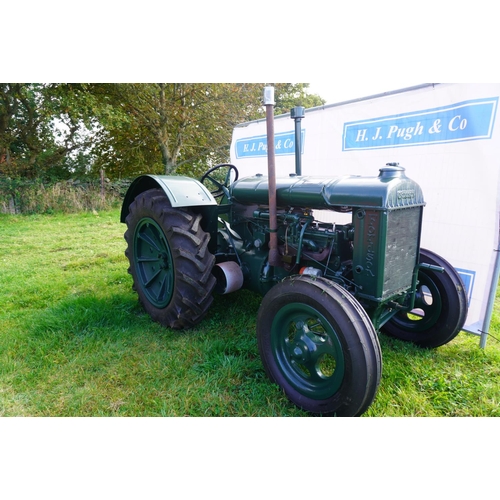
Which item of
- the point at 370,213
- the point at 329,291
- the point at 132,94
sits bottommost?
the point at 329,291

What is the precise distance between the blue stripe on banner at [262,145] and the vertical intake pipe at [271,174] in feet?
Result: 7.34

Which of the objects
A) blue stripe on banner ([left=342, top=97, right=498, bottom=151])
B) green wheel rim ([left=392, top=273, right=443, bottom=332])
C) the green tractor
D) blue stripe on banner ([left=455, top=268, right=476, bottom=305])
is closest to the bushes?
the green tractor

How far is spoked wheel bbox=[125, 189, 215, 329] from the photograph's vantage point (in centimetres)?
278

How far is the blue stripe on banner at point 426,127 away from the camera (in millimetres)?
2898

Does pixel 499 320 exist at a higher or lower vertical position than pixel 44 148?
lower

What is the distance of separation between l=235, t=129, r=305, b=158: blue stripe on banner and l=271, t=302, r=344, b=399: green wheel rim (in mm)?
2886

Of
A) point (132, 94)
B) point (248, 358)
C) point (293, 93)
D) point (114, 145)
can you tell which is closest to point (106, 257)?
point (248, 358)

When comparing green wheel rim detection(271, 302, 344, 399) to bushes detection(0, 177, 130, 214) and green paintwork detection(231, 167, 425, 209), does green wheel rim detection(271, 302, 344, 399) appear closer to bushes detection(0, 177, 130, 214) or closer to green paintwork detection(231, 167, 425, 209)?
green paintwork detection(231, 167, 425, 209)

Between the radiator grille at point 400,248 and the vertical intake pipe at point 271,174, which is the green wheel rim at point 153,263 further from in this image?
the radiator grille at point 400,248

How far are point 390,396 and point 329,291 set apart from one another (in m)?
0.84

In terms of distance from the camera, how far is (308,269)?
250 cm

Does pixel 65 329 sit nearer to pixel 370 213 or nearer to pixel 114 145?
pixel 370 213

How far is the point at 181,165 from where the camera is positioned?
15602mm

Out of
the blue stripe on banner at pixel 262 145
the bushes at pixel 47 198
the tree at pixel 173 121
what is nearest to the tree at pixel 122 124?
the tree at pixel 173 121
